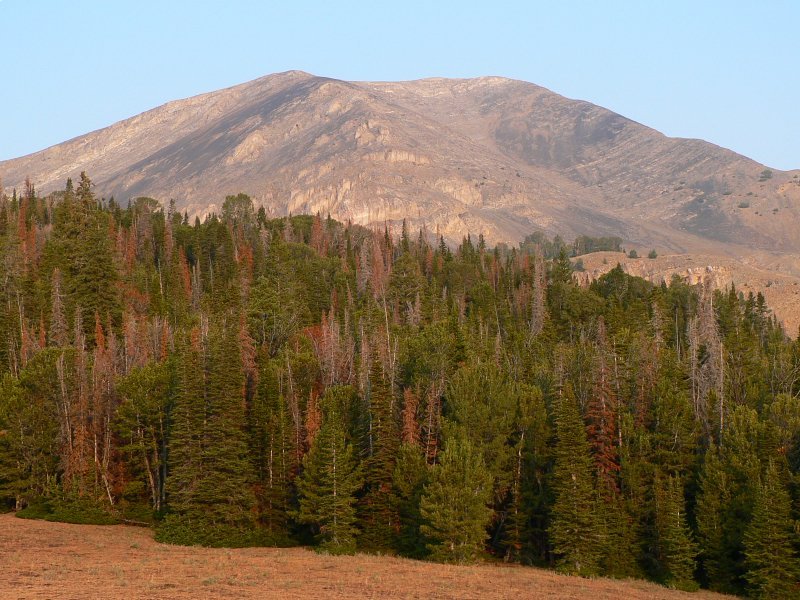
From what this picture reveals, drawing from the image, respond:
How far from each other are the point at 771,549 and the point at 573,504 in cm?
1379

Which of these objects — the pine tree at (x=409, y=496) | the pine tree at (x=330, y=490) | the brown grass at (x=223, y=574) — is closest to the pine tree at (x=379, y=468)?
the pine tree at (x=409, y=496)

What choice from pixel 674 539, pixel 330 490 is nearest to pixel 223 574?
pixel 330 490

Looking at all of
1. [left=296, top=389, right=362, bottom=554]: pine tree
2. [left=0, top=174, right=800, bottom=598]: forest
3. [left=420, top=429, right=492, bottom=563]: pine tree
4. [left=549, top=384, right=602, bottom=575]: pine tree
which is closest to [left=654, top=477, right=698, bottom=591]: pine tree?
[left=0, top=174, right=800, bottom=598]: forest

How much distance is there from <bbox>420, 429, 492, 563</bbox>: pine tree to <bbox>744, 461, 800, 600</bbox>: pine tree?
60.1 feet

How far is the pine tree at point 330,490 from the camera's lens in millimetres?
80500

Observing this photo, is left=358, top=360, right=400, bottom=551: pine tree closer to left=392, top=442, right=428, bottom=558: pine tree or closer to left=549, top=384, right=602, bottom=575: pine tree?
left=392, top=442, right=428, bottom=558: pine tree

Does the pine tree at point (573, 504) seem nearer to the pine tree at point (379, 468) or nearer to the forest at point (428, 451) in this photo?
the forest at point (428, 451)

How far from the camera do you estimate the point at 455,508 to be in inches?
3046

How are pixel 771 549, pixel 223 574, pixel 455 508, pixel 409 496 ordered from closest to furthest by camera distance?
pixel 223 574
pixel 771 549
pixel 455 508
pixel 409 496

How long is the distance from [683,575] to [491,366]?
1153 inches

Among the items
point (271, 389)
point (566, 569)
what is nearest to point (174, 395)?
point (271, 389)

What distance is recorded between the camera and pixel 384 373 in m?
96.5

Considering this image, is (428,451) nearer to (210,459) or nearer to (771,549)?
(210,459)

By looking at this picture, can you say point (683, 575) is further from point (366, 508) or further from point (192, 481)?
point (192, 481)
